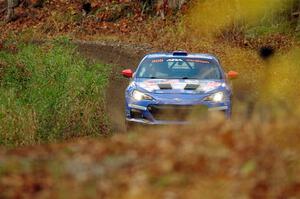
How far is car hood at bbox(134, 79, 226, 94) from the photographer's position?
1299 cm

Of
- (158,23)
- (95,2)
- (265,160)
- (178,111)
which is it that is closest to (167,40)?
(158,23)

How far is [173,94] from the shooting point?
42.1 ft

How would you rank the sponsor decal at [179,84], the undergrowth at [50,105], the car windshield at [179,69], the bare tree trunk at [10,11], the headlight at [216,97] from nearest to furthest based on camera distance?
the undergrowth at [50,105] → the headlight at [216,97] → the sponsor decal at [179,84] → the car windshield at [179,69] → the bare tree trunk at [10,11]

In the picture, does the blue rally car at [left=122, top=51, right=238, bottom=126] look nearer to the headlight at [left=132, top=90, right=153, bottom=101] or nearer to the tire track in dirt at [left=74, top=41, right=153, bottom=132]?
the headlight at [left=132, top=90, right=153, bottom=101]

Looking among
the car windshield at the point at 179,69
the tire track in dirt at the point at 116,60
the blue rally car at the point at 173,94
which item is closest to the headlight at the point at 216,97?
the blue rally car at the point at 173,94

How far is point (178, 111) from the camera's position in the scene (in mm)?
12750

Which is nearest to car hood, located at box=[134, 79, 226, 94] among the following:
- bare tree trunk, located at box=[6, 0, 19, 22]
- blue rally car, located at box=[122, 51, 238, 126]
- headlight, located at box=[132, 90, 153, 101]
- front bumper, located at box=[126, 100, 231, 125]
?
blue rally car, located at box=[122, 51, 238, 126]

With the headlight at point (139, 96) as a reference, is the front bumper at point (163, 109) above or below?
below

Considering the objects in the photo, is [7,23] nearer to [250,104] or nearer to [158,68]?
[250,104]

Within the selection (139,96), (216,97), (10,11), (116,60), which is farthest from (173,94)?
(10,11)

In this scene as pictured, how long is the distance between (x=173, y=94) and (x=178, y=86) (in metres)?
0.37

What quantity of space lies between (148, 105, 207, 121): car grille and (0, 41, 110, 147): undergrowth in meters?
1.66

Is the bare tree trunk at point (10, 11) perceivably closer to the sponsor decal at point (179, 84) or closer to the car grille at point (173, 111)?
the sponsor decal at point (179, 84)

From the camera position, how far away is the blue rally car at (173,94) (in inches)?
502
